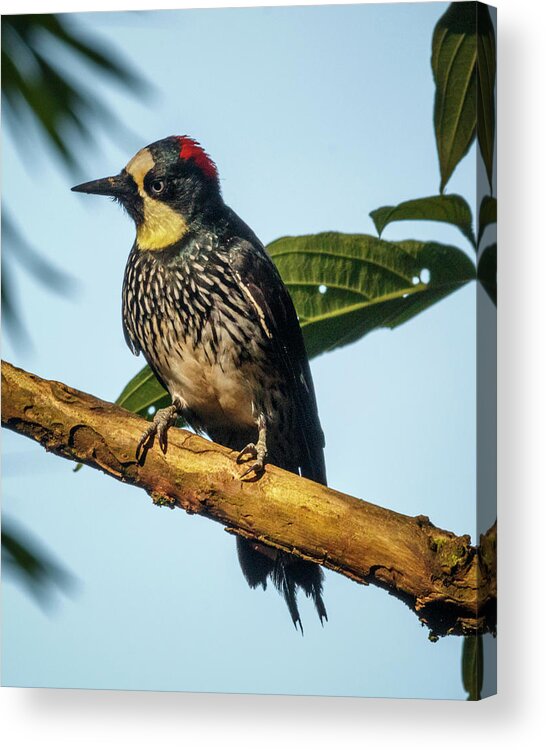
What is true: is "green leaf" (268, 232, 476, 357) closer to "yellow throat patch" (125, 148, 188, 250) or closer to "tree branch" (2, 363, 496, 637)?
"yellow throat patch" (125, 148, 188, 250)

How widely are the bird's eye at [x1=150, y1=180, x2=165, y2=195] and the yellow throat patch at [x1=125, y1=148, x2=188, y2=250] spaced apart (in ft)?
0.07

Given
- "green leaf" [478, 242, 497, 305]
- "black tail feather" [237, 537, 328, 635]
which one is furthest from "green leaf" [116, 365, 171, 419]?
"green leaf" [478, 242, 497, 305]

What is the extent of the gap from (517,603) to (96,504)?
3.31 ft

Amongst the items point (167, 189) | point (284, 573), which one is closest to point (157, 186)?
point (167, 189)

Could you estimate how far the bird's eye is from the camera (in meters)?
3.01

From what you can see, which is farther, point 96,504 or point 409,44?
point 96,504

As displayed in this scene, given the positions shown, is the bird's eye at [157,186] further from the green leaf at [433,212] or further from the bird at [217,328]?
the green leaf at [433,212]

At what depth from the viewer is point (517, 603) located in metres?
2.84

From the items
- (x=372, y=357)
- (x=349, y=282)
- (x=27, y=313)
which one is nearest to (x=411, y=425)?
(x=372, y=357)

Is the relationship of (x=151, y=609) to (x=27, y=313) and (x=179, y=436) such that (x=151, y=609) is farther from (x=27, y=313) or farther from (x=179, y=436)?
(x=27, y=313)

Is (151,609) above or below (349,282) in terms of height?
below

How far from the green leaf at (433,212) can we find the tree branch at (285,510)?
61 cm

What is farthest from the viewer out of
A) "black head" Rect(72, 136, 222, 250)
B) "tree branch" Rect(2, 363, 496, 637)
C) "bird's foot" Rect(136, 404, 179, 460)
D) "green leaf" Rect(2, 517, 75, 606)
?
"green leaf" Rect(2, 517, 75, 606)

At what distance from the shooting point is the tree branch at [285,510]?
2.74 metres
